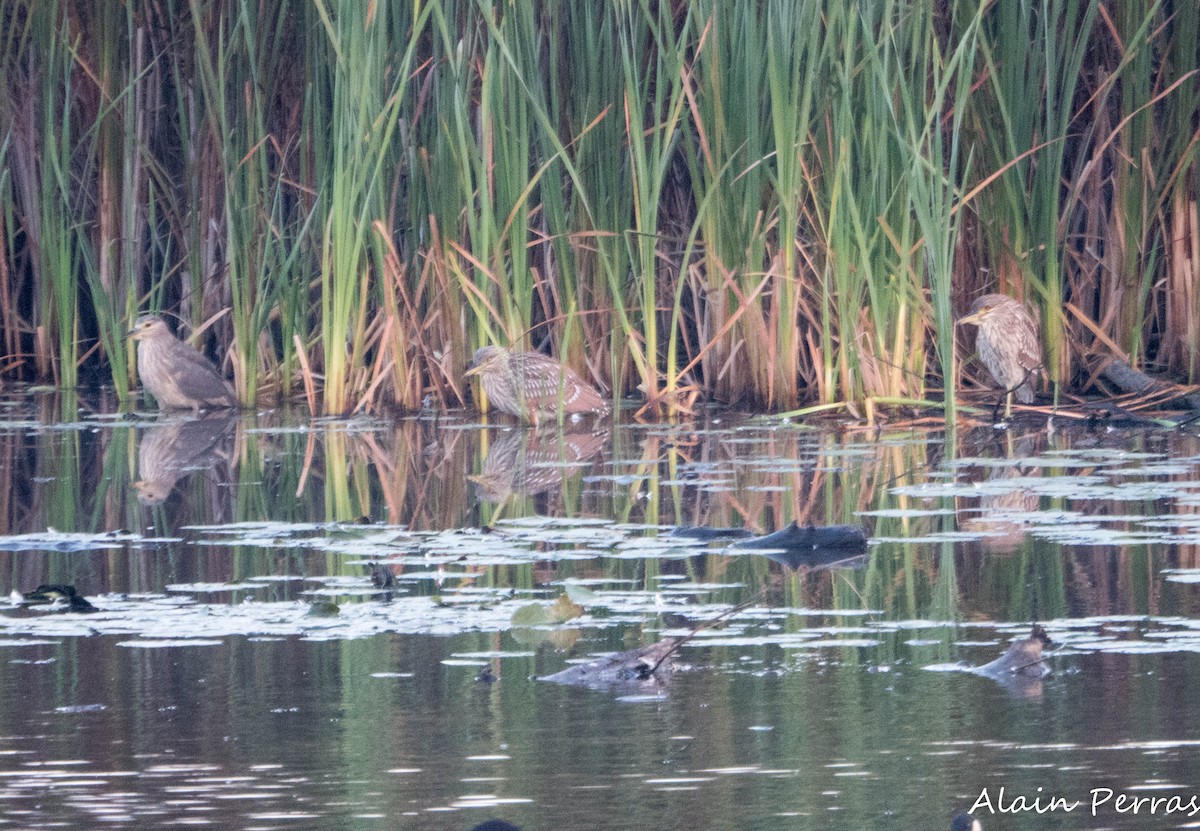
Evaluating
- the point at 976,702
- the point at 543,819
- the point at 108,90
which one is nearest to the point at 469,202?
the point at 108,90

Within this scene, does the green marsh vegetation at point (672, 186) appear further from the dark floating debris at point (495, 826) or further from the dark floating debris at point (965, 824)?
the dark floating debris at point (495, 826)

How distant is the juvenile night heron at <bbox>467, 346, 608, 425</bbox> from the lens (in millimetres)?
8227

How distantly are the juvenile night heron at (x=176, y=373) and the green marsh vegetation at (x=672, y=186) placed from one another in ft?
0.63

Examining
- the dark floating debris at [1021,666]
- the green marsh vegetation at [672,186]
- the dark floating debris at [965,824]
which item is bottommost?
the dark floating debris at [965,824]

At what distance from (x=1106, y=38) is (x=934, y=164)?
1.87 metres

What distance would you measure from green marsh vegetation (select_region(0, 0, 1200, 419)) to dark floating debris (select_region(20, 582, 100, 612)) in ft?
10.4

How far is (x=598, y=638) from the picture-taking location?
14.0 feet

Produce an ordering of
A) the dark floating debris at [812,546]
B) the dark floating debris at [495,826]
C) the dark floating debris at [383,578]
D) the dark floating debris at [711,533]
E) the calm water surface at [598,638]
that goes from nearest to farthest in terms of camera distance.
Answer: the dark floating debris at [495,826] → the calm water surface at [598,638] → the dark floating debris at [383,578] → the dark floating debris at [812,546] → the dark floating debris at [711,533]

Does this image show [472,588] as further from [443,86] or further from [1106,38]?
[1106,38]

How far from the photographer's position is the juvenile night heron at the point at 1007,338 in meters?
7.98

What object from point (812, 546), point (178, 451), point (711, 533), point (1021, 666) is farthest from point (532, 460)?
point (1021, 666)

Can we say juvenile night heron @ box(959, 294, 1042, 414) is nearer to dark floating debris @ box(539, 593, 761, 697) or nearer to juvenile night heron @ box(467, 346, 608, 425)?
juvenile night heron @ box(467, 346, 608, 425)

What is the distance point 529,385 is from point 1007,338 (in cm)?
186

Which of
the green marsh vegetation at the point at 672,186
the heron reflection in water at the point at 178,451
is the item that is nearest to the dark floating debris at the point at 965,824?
the heron reflection in water at the point at 178,451
